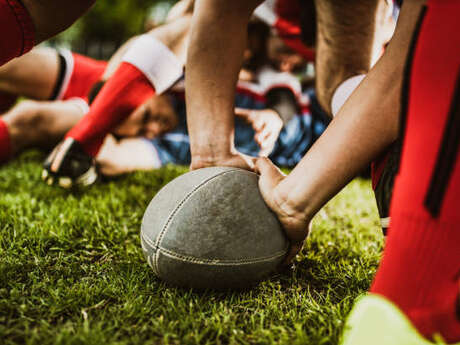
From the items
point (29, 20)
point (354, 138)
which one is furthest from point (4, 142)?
point (354, 138)

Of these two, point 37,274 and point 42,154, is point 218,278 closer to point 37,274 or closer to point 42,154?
point 37,274

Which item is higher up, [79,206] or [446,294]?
[446,294]

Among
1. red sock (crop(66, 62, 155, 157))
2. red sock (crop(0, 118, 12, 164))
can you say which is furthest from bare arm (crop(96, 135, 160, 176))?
red sock (crop(0, 118, 12, 164))

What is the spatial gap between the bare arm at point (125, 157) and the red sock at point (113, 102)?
38 cm

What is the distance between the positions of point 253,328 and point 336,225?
0.90m

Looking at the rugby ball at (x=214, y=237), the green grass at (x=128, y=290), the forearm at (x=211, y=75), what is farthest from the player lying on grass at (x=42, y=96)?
the rugby ball at (x=214, y=237)

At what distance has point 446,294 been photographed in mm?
726

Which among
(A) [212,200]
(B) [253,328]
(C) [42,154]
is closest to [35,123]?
(C) [42,154]

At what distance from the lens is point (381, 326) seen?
0.69m

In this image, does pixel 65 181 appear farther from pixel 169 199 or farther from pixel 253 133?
pixel 253 133

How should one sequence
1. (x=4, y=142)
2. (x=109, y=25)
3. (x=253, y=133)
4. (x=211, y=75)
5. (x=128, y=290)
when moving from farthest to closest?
(x=109, y=25) < (x=253, y=133) < (x=4, y=142) < (x=211, y=75) < (x=128, y=290)

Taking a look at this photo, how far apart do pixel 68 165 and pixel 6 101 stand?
3.16ft

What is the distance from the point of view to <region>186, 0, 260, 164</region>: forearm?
Answer: 1.27 m

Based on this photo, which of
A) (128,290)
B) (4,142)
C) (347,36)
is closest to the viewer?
(128,290)
